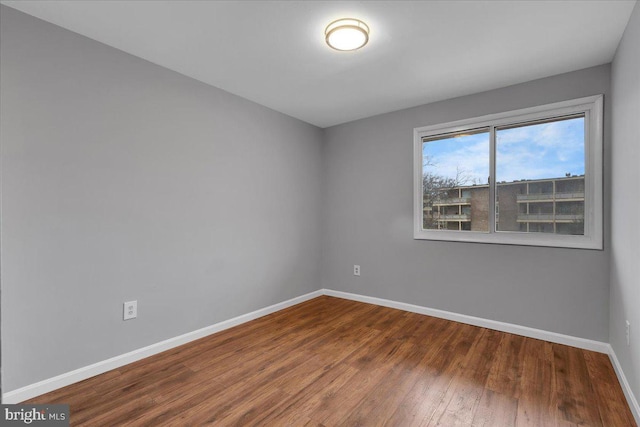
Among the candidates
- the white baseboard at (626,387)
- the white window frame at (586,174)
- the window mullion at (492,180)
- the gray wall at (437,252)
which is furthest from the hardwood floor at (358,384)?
the window mullion at (492,180)

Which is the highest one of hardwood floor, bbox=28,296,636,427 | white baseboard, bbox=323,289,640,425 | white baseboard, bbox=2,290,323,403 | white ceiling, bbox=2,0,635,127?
white ceiling, bbox=2,0,635,127

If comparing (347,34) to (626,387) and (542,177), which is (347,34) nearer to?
(542,177)

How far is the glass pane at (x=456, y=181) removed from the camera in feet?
10.4

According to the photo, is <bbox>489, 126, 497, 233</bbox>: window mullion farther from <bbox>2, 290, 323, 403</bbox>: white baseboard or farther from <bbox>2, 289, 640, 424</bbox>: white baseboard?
<bbox>2, 290, 323, 403</bbox>: white baseboard

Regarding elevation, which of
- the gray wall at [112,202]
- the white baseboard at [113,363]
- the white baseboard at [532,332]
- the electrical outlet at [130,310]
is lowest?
the white baseboard at [113,363]

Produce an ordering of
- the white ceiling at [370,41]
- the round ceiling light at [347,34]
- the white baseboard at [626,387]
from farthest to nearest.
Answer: the round ceiling light at [347,34]
the white ceiling at [370,41]
the white baseboard at [626,387]

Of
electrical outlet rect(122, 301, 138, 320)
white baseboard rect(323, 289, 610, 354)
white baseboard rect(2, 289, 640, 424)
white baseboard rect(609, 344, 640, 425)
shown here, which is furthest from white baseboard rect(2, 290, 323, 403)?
white baseboard rect(609, 344, 640, 425)

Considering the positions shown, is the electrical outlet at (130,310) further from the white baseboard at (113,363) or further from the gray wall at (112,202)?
the white baseboard at (113,363)

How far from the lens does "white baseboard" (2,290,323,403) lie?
187 cm

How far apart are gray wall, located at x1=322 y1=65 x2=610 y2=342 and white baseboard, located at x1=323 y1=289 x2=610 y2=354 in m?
0.05

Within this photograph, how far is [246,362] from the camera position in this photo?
2352 mm

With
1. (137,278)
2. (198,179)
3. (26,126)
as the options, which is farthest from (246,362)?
(26,126)

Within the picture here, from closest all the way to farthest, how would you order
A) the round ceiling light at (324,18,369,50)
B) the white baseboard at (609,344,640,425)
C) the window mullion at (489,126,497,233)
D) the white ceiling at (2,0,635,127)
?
the white baseboard at (609,344,640,425) < the white ceiling at (2,0,635,127) < the round ceiling light at (324,18,369,50) < the window mullion at (489,126,497,233)

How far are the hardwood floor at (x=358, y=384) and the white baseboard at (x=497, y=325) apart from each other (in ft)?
0.25
